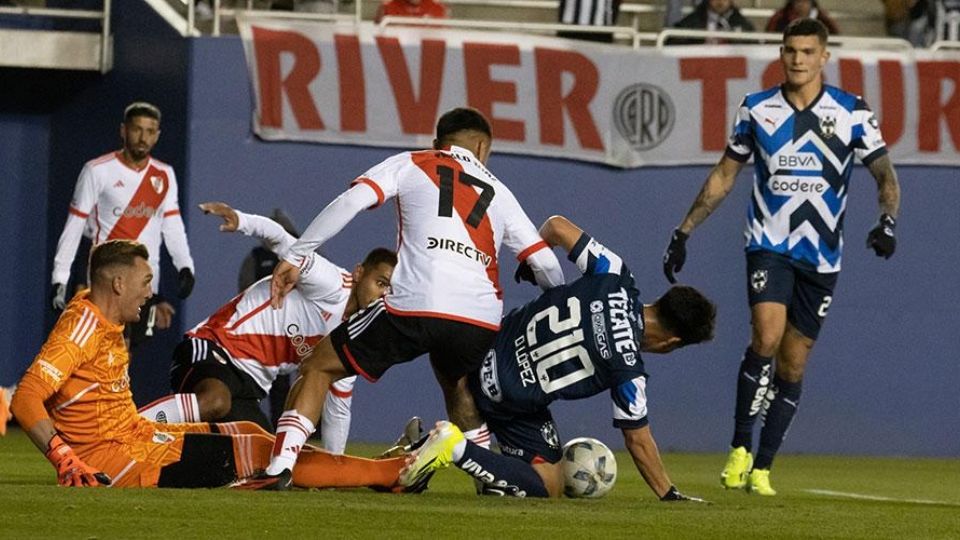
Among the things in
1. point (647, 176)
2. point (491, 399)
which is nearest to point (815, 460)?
point (647, 176)

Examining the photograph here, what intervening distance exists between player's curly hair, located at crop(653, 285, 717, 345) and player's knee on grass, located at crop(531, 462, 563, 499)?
0.90m

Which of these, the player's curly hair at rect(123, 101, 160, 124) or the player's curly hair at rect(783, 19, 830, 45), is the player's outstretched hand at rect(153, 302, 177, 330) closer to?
the player's curly hair at rect(123, 101, 160, 124)

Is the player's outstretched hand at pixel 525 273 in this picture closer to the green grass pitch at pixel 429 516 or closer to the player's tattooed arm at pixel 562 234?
the player's tattooed arm at pixel 562 234

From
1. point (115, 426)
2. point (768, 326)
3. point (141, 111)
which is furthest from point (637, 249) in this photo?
point (115, 426)

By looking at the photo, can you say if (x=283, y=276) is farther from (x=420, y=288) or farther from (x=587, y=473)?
(x=587, y=473)

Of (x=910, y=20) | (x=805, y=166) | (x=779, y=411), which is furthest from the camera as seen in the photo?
(x=910, y=20)

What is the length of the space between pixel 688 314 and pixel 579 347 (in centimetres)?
51

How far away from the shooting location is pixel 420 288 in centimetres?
853

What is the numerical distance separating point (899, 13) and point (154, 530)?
12652 mm

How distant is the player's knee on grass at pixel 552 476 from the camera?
9000 mm

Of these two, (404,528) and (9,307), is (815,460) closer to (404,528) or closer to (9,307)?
(9,307)

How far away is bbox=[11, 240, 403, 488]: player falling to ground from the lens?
8.02 metres

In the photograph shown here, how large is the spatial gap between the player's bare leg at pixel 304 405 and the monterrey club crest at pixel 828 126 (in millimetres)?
3504

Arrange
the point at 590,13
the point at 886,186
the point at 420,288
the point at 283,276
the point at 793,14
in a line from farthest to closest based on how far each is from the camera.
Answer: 1. the point at 793,14
2. the point at 590,13
3. the point at 886,186
4. the point at 420,288
5. the point at 283,276
